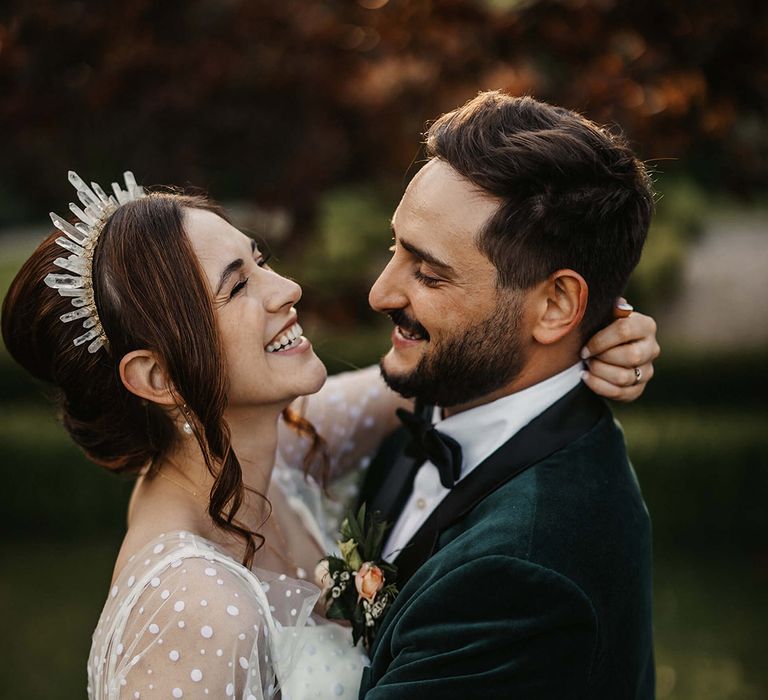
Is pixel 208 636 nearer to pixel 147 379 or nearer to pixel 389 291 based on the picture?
pixel 147 379

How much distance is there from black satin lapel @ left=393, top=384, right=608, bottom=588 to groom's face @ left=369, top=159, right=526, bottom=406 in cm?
19

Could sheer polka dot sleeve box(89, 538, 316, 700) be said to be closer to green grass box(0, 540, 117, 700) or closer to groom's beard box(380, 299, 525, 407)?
groom's beard box(380, 299, 525, 407)

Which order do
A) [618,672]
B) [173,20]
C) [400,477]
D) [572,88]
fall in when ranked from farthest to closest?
[173,20] < [572,88] < [400,477] < [618,672]

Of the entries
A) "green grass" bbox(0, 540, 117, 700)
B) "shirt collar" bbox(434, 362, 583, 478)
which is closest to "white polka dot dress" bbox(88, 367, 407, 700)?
"shirt collar" bbox(434, 362, 583, 478)

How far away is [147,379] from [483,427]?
98cm

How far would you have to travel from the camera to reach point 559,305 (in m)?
2.62

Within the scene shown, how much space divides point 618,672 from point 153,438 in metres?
1.48

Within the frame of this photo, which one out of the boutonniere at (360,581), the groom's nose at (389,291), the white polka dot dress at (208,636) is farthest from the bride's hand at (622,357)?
the white polka dot dress at (208,636)

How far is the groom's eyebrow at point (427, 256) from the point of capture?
2.59 metres

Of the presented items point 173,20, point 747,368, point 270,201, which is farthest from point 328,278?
point 747,368

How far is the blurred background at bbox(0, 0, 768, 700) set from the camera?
4.34 m

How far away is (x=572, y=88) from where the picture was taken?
4.40 meters

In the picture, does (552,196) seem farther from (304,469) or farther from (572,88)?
(572,88)

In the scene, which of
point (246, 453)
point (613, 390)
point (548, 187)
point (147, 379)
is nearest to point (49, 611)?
point (246, 453)
